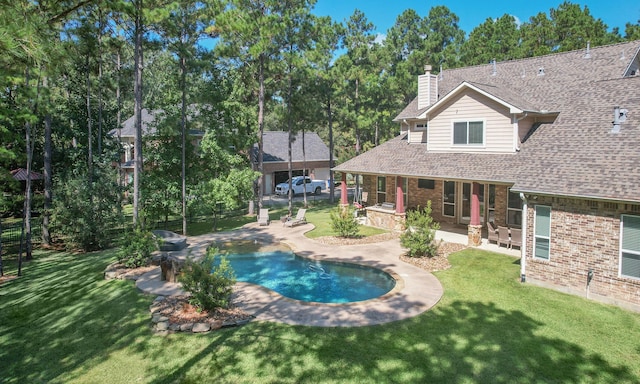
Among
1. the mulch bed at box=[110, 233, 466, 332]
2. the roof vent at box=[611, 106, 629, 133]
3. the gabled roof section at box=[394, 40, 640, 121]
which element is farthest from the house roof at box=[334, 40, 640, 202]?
the mulch bed at box=[110, 233, 466, 332]

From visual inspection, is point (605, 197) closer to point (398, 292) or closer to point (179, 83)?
point (398, 292)

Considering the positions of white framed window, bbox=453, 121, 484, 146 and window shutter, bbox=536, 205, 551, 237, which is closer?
window shutter, bbox=536, 205, 551, 237

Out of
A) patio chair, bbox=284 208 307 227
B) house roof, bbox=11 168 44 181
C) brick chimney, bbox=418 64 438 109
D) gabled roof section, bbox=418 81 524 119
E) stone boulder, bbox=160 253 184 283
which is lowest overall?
stone boulder, bbox=160 253 184 283

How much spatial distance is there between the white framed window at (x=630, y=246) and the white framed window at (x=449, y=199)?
10.8 m

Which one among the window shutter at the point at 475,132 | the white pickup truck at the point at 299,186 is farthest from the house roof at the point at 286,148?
the window shutter at the point at 475,132

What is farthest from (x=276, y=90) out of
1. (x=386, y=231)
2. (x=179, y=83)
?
(x=386, y=231)

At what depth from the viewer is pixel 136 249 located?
1540 cm

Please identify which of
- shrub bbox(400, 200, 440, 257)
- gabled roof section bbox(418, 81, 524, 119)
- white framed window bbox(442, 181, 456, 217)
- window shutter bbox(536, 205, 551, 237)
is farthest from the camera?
white framed window bbox(442, 181, 456, 217)

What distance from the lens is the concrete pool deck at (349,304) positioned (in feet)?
35.1

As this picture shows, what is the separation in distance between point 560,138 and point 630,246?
453 centimetres

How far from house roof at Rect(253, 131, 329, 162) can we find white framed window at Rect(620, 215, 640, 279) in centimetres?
3126

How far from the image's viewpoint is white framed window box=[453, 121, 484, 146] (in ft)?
61.3

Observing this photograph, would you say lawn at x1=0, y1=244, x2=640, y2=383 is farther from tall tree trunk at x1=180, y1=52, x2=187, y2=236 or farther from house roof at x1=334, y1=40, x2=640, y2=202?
tall tree trunk at x1=180, y1=52, x2=187, y2=236

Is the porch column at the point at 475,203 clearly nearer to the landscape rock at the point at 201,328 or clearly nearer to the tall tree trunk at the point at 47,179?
the landscape rock at the point at 201,328
